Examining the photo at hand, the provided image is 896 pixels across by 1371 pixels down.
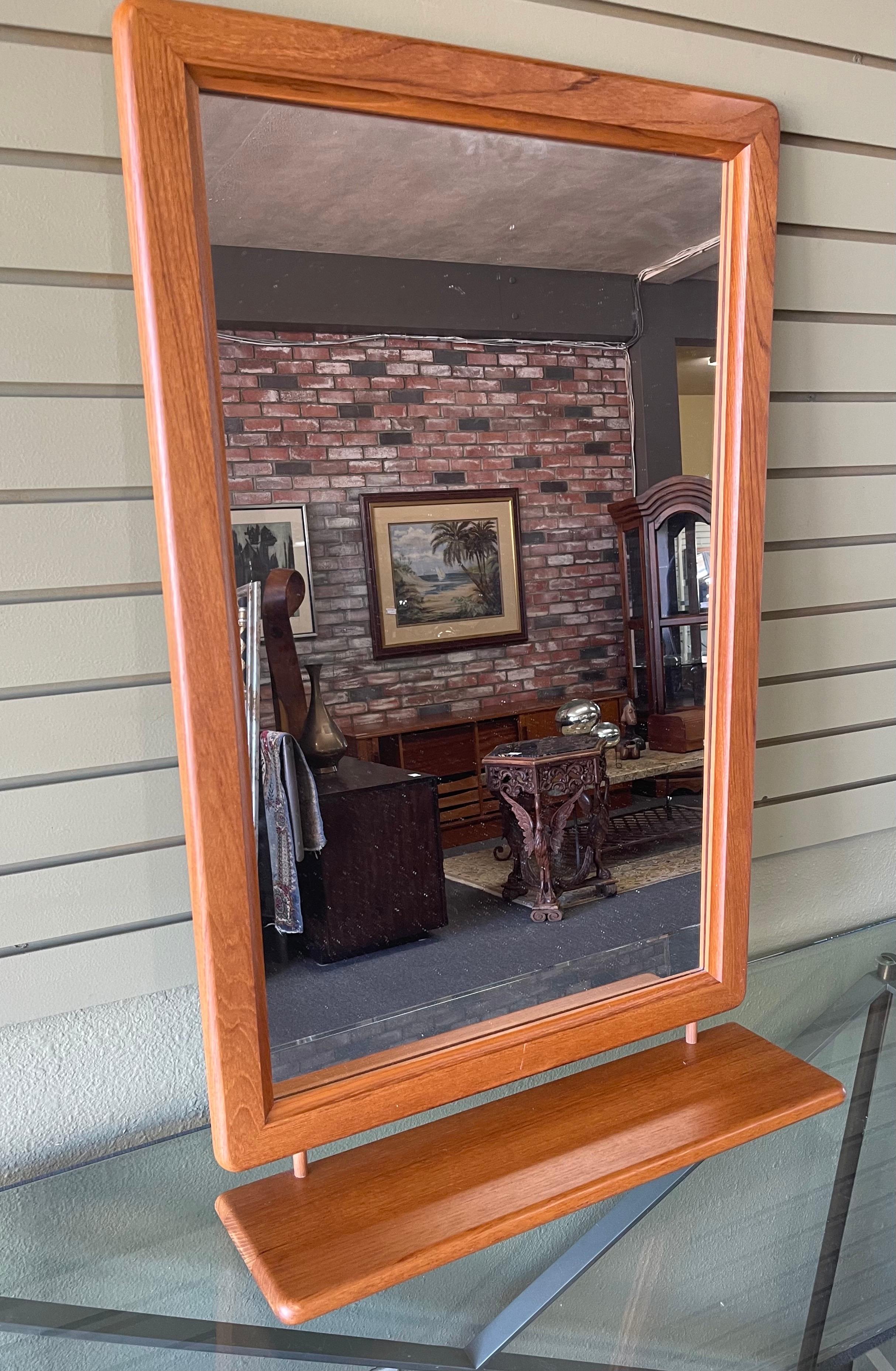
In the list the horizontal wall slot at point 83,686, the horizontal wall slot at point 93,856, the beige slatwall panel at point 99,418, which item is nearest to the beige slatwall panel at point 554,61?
the beige slatwall panel at point 99,418

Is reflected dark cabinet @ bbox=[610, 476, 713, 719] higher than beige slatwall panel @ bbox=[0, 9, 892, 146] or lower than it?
lower

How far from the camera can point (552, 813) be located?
1364mm

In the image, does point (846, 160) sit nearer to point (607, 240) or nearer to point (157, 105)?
point (607, 240)

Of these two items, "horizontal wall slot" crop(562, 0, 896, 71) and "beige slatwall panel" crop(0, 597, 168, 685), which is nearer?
"beige slatwall panel" crop(0, 597, 168, 685)

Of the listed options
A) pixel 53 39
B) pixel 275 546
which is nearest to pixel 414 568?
pixel 275 546

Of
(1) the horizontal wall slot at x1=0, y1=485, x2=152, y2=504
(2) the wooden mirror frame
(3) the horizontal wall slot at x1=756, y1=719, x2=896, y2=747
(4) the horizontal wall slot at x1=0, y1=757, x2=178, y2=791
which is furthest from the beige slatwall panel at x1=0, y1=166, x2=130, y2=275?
(3) the horizontal wall slot at x1=756, y1=719, x2=896, y2=747

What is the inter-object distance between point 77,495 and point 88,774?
Result: 336 mm

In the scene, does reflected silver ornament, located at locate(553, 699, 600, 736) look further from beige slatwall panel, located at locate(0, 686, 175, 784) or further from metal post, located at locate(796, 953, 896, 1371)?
metal post, located at locate(796, 953, 896, 1371)

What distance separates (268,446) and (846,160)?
114 centimetres

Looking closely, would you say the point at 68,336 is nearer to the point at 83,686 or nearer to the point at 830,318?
the point at 83,686

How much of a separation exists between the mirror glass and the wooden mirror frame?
2 cm

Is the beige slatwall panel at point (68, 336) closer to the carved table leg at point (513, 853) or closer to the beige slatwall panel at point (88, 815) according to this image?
the beige slatwall panel at point (88, 815)

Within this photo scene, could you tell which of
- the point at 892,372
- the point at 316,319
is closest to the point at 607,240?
the point at 316,319

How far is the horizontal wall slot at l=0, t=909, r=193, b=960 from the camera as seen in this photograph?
4.03 feet
